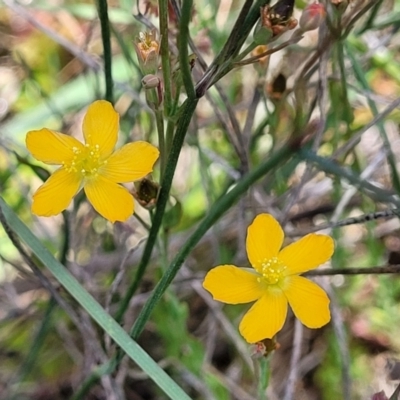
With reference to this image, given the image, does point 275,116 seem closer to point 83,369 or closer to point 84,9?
point 83,369

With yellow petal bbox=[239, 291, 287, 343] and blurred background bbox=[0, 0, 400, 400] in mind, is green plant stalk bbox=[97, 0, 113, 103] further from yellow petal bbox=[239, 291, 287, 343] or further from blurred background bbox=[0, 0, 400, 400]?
yellow petal bbox=[239, 291, 287, 343]

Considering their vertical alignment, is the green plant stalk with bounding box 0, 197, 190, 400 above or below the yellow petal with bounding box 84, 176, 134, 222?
below

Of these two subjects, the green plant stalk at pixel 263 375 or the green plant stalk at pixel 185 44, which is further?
the green plant stalk at pixel 263 375

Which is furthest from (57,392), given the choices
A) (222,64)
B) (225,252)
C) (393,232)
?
(222,64)

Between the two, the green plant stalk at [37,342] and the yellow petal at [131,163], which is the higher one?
the yellow petal at [131,163]

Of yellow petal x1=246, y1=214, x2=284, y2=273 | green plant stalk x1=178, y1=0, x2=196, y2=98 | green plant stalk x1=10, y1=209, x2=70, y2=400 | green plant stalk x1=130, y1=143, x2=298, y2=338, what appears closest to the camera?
Result: green plant stalk x1=178, y1=0, x2=196, y2=98

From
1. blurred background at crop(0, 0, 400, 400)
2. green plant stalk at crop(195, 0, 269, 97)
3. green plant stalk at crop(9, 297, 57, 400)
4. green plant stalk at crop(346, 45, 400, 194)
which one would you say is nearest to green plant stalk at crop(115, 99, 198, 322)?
green plant stalk at crop(195, 0, 269, 97)

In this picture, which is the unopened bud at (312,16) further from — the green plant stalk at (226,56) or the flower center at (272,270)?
the flower center at (272,270)

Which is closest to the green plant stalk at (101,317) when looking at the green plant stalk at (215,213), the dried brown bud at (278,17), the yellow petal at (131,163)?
the green plant stalk at (215,213)
